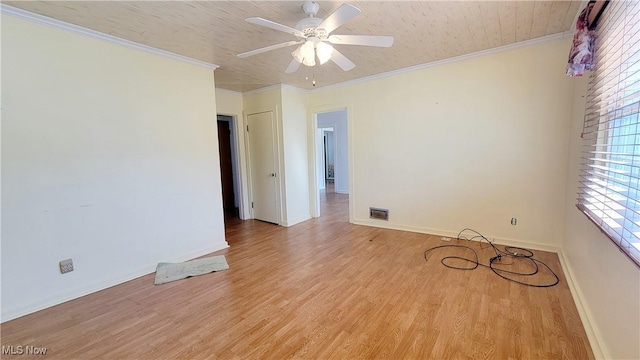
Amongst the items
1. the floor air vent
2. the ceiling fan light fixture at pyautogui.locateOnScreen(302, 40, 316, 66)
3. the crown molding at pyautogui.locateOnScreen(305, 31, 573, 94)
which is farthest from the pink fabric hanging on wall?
the floor air vent

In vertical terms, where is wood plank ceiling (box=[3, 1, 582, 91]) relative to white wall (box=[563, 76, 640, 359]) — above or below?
above

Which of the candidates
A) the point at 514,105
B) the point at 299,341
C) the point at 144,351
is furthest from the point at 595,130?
the point at 144,351

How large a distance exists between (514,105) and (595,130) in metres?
1.22

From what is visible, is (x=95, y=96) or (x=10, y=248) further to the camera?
(x=95, y=96)

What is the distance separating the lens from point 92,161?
2.53 m

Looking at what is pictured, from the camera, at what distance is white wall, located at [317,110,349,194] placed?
770cm

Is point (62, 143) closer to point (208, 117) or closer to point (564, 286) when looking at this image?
point (208, 117)

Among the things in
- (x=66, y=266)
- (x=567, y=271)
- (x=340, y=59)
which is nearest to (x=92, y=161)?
(x=66, y=266)

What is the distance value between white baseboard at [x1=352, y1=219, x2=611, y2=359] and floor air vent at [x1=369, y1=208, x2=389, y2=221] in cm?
8

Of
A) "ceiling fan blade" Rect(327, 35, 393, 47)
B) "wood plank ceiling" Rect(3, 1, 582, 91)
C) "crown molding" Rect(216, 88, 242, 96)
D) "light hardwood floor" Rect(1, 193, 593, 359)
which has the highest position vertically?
"wood plank ceiling" Rect(3, 1, 582, 91)

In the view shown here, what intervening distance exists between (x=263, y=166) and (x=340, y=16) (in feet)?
11.3

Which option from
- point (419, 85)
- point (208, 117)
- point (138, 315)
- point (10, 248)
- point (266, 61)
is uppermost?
point (266, 61)

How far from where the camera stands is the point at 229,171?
579 centimetres

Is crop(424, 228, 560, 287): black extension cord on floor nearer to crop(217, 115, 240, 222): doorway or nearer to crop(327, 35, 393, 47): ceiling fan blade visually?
crop(327, 35, 393, 47): ceiling fan blade
